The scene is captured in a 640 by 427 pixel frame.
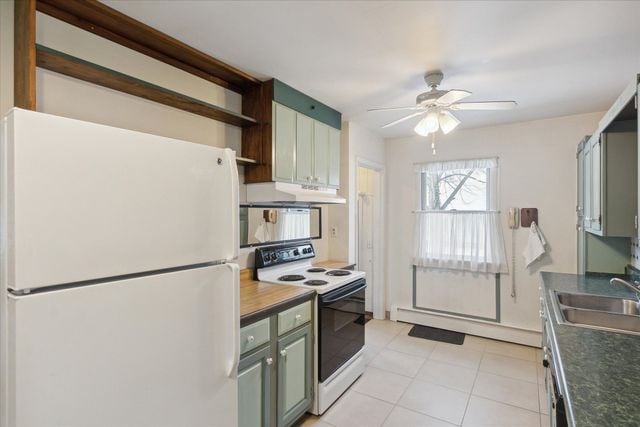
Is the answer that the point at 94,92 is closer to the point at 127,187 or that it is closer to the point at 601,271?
the point at 127,187

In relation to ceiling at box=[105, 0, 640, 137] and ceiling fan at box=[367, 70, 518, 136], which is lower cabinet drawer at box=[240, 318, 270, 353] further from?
ceiling fan at box=[367, 70, 518, 136]

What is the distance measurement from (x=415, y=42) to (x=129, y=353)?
2085 mm

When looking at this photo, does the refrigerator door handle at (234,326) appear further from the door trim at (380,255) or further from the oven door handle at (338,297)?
the door trim at (380,255)

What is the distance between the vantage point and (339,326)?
8.27ft

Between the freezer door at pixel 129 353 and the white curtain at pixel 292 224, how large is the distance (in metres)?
1.54

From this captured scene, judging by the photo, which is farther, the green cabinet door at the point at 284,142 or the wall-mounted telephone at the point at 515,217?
the wall-mounted telephone at the point at 515,217

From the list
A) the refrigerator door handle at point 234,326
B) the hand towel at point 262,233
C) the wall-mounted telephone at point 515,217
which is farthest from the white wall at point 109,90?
the wall-mounted telephone at point 515,217

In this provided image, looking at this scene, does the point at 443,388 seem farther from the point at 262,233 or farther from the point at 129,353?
the point at 129,353

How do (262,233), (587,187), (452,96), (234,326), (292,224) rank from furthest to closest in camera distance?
(292,224) → (262,233) → (587,187) → (452,96) → (234,326)

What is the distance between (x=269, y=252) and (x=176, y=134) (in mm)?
1169

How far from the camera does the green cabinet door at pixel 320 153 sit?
2916 mm

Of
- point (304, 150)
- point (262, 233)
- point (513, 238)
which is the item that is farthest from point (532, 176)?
point (262, 233)

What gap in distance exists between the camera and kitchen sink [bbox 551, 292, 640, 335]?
181cm

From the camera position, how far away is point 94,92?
1734 mm
